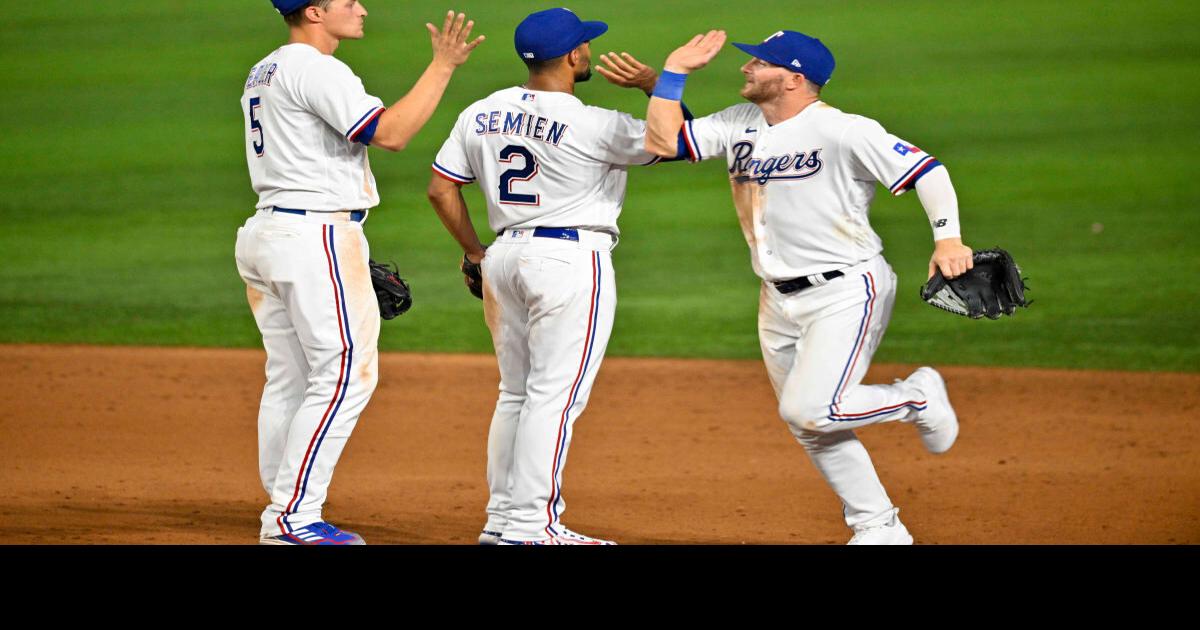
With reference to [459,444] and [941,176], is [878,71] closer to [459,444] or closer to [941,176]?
[459,444]

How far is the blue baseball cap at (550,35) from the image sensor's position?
3.95 metres

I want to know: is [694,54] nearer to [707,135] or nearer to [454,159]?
[707,135]

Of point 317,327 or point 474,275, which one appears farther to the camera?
point 474,275

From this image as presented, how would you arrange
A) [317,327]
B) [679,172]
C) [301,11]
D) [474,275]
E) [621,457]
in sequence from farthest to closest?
[679,172]
[621,457]
[474,275]
[301,11]
[317,327]

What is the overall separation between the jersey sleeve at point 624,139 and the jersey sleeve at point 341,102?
2.11 feet

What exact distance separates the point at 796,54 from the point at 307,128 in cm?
143

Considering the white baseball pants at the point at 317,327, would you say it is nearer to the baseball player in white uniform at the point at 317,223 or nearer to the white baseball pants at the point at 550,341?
the baseball player in white uniform at the point at 317,223

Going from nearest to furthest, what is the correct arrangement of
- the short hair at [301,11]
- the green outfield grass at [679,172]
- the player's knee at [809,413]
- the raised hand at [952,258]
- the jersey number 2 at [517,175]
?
the raised hand at [952,258] < the player's knee at [809,413] < the jersey number 2 at [517,175] < the short hair at [301,11] < the green outfield grass at [679,172]

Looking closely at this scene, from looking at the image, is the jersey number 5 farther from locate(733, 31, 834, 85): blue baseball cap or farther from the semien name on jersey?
locate(733, 31, 834, 85): blue baseball cap

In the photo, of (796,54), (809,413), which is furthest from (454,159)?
(809,413)

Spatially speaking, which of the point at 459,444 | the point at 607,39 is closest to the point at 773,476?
the point at 459,444

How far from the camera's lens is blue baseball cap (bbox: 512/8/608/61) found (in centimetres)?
395

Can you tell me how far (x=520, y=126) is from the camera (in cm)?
400

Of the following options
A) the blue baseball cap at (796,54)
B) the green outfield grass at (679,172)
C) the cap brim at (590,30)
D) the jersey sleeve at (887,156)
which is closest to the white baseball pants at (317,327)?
the cap brim at (590,30)
